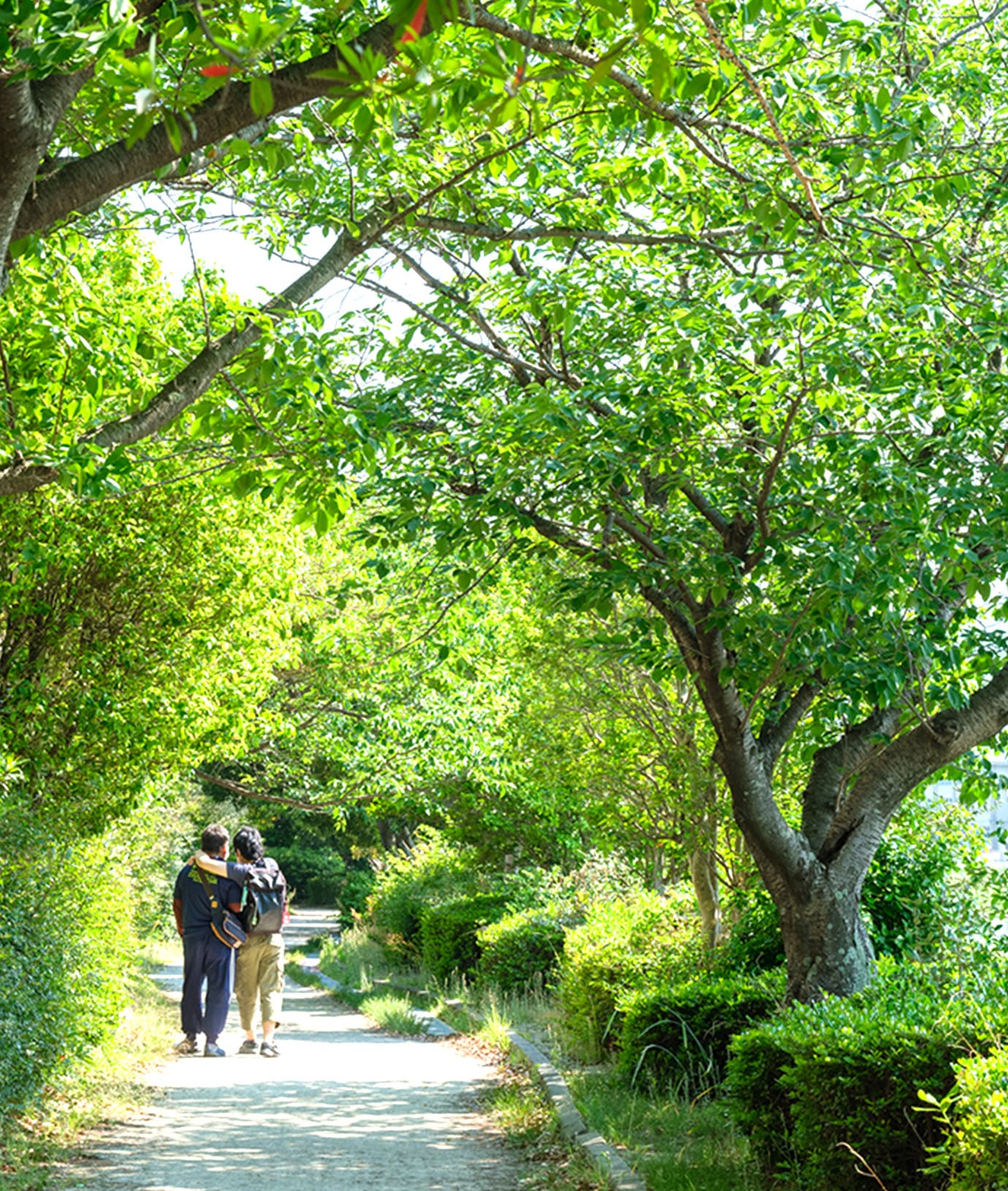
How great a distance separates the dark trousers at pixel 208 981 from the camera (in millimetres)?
11867

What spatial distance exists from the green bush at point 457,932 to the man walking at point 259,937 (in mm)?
6080

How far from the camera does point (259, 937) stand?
39.7 feet

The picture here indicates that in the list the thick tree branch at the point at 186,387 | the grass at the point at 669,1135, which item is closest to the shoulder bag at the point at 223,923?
the grass at the point at 669,1135

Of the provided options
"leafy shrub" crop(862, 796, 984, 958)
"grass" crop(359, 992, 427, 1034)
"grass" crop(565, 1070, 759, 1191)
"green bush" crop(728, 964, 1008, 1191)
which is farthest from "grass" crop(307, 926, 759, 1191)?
"leafy shrub" crop(862, 796, 984, 958)

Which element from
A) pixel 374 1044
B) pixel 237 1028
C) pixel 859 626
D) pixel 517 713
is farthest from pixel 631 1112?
pixel 237 1028

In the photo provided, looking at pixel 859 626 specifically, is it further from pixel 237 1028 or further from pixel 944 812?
pixel 237 1028

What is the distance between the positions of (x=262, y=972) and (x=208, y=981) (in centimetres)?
59

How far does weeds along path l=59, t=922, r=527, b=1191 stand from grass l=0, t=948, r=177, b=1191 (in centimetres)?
18

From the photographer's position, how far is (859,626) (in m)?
8.09

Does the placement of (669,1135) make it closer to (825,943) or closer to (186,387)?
(825,943)

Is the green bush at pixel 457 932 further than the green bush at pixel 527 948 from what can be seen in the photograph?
Yes

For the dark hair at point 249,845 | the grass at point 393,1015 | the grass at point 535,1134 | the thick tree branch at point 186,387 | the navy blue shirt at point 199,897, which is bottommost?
the grass at point 393,1015

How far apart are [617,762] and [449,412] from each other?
5.41 meters

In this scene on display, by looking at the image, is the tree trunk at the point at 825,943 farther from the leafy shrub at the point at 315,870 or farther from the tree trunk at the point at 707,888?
the leafy shrub at the point at 315,870
